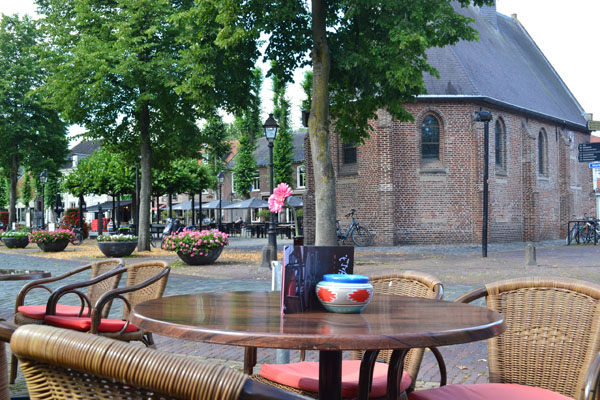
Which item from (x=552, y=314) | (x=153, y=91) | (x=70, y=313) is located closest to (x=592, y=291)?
(x=552, y=314)

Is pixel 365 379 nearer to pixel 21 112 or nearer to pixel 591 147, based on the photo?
pixel 591 147

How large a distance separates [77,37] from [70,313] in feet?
54.0

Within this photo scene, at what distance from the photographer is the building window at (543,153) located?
30.5 meters

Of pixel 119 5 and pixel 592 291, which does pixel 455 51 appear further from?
pixel 592 291

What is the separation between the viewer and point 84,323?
13.6 ft

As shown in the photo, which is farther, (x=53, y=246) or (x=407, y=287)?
(x=53, y=246)

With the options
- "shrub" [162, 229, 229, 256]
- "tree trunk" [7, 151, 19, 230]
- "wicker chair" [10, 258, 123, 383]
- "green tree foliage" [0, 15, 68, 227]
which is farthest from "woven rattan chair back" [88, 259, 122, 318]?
"tree trunk" [7, 151, 19, 230]

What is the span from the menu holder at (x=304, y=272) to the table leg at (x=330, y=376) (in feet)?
0.71

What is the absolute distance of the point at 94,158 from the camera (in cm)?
3350

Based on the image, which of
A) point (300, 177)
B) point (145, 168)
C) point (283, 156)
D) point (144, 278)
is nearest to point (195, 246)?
point (145, 168)

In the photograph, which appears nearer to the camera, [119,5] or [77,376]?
[77,376]

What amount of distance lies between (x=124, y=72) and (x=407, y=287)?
15847mm

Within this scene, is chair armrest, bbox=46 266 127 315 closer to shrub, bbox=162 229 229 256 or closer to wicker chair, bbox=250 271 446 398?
wicker chair, bbox=250 271 446 398

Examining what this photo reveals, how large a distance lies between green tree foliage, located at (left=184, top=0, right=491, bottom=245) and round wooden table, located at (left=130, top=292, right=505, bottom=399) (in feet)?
37.5
